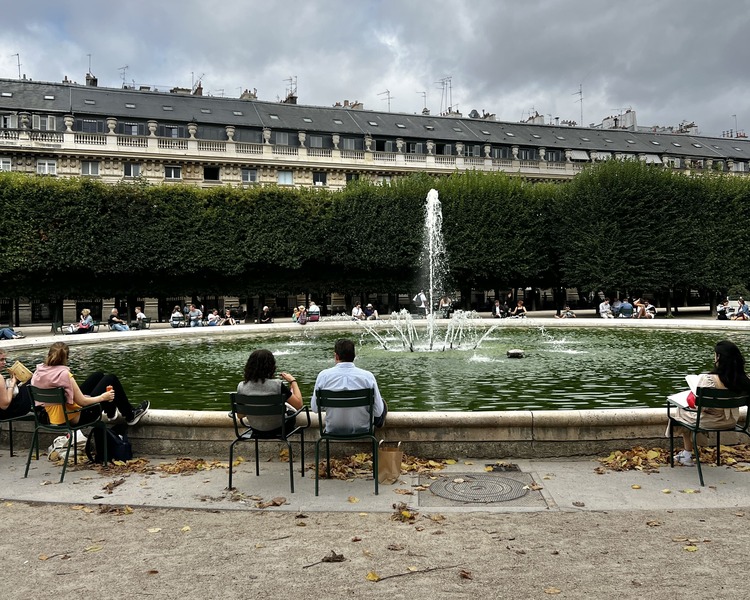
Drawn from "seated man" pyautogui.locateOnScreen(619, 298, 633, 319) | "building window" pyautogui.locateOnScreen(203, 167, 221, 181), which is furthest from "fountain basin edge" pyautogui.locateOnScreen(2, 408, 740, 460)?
"building window" pyautogui.locateOnScreen(203, 167, 221, 181)

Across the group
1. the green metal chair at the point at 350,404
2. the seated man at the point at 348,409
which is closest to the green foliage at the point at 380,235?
the seated man at the point at 348,409

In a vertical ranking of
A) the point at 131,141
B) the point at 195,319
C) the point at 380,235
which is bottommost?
the point at 195,319

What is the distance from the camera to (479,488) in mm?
6109

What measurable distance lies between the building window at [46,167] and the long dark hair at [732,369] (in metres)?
48.4

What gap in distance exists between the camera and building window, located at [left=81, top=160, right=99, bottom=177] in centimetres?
4716

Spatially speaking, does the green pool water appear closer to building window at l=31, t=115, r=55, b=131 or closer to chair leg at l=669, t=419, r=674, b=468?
chair leg at l=669, t=419, r=674, b=468

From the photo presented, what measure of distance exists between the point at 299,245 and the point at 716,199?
26.2 m

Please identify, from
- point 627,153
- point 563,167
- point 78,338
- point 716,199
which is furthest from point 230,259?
point 627,153

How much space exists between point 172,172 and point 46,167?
28.6 ft

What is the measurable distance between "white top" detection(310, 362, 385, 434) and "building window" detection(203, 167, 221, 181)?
46.9 metres

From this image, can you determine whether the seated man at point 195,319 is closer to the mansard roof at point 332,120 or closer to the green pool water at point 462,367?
the green pool water at point 462,367

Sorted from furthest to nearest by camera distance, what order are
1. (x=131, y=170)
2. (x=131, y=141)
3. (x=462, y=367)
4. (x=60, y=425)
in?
(x=131, y=170) < (x=131, y=141) < (x=462, y=367) < (x=60, y=425)

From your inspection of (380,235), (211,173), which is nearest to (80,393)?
(380,235)

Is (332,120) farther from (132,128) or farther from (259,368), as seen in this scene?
(259,368)
